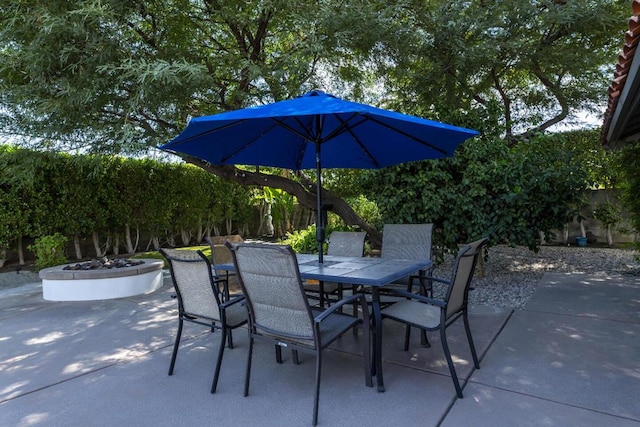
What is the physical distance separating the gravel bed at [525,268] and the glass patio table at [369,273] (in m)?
1.97

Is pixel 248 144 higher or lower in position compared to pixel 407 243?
higher

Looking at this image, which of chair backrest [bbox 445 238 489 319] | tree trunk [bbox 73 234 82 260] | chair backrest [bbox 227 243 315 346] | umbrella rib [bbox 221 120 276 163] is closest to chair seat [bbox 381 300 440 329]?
chair backrest [bbox 445 238 489 319]

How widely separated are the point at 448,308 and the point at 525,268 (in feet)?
15.9

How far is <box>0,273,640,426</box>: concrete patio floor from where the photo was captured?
7.40 feet

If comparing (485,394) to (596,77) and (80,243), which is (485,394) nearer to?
(596,77)

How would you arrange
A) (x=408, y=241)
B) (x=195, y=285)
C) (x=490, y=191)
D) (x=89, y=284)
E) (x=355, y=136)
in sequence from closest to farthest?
(x=195, y=285) < (x=355, y=136) < (x=408, y=241) < (x=89, y=284) < (x=490, y=191)

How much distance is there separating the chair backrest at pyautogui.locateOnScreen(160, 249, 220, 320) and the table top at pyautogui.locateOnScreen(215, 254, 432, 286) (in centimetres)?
50

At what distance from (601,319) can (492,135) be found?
305 centimetres

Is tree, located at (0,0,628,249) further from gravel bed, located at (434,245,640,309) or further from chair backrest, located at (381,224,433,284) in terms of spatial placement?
chair backrest, located at (381,224,433,284)

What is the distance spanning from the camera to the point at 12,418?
7.51 feet

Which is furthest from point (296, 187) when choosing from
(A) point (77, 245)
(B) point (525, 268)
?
(A) point (77, 245)

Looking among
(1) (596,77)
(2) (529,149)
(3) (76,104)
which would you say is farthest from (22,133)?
(1) (596,77)

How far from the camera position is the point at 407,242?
416 cm

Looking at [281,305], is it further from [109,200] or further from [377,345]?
[109,200]
